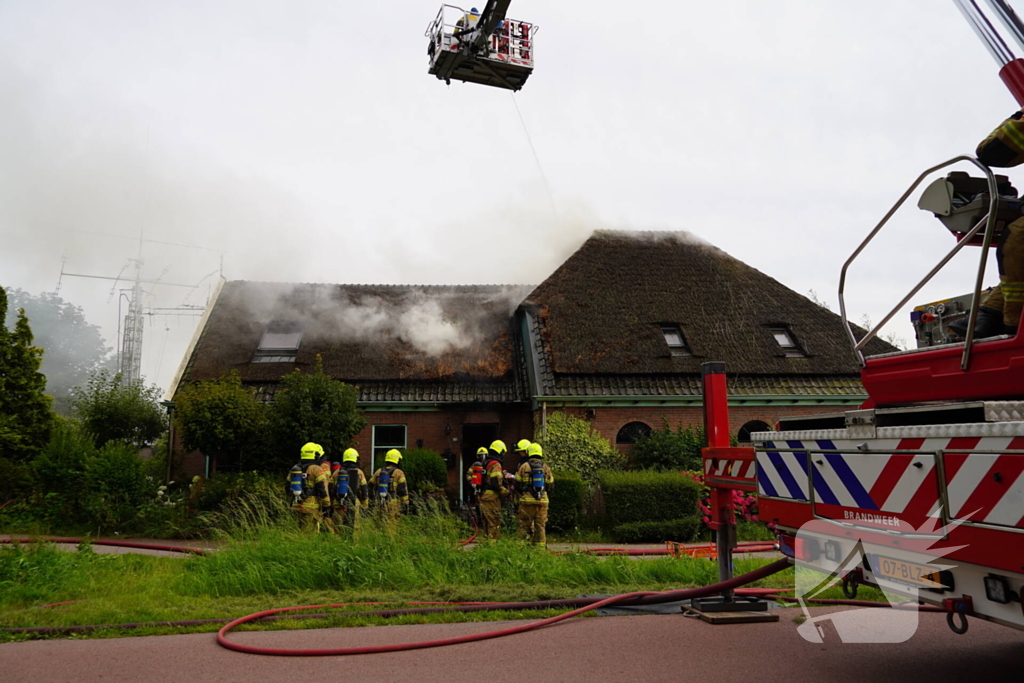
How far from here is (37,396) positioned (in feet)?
56.1

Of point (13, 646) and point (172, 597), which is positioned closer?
point (13, 646)

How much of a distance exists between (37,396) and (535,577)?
632 inches

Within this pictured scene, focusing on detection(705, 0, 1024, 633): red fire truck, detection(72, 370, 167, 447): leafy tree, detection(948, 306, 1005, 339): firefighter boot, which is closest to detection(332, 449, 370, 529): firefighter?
detection(705, 0, 1024, 633): red fire truck

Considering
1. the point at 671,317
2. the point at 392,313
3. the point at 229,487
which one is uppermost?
the point at 392,313

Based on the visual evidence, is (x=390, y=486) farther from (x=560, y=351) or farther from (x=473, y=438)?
(x=560, y=351)

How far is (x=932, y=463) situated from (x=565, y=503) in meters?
10.6

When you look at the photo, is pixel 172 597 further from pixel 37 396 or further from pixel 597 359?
pixel 37 396

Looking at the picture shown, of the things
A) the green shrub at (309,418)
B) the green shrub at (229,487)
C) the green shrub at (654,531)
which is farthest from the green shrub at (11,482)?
the green shrub at (654,531)

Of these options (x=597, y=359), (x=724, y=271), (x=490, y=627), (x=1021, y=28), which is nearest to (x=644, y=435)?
(x=597, y=359)

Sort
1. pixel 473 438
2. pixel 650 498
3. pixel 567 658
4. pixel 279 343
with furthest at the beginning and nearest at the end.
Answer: pixel 279 343, pixel 473 438, pixel 650 498, pixel 567 658

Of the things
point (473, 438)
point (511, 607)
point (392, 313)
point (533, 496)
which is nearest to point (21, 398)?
point (392, 313)

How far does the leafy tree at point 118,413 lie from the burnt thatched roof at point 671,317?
13915 mm

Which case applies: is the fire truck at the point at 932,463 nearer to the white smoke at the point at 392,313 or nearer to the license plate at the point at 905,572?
the license plate at the point at 905,572

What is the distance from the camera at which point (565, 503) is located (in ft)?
43.3
